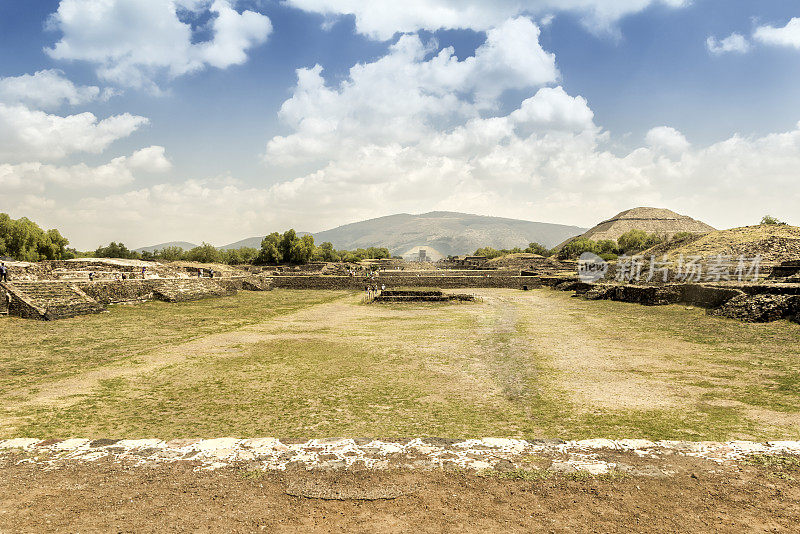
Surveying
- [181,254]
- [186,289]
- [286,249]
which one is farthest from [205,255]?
[186,289]

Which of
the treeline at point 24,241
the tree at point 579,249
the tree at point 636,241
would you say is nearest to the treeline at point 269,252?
the treeline at point 24,241

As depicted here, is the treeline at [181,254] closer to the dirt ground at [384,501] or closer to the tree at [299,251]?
the tree at [299,251]

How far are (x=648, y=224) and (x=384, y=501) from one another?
141738mm

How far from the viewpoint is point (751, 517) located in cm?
378

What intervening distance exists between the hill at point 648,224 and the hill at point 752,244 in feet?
256

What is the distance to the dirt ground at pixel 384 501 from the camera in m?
3.74

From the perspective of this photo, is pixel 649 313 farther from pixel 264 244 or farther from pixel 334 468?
pixel 264 244

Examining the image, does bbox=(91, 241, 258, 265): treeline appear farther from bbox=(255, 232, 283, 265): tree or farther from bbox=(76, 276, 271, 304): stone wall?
bbox=(76, 276, 271, 304): stone wall

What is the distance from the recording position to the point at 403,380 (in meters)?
9.04

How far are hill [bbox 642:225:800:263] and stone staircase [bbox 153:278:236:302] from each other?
3998 cm

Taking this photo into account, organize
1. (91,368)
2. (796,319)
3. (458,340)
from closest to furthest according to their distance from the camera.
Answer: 1. (91,368)
2. (458,340)
3. (796,319)

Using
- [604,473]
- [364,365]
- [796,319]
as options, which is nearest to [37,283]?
[364,365]

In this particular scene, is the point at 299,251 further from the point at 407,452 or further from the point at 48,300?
the point at 407,452

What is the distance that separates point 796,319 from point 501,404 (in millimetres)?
15235
